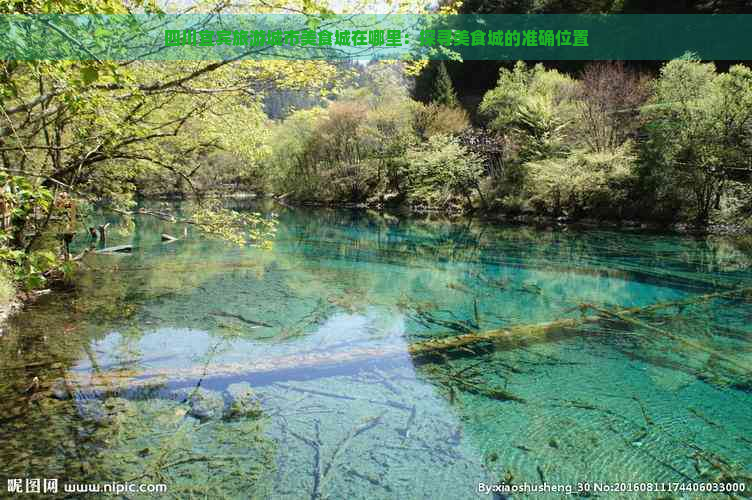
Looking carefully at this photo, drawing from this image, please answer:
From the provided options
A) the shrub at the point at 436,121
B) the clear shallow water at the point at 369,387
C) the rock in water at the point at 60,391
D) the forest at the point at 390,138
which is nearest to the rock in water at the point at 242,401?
the clear shallow water at the point at 369,387

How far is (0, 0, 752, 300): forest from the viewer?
5340 mm

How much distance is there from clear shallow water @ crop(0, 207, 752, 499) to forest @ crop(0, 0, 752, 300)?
224cm

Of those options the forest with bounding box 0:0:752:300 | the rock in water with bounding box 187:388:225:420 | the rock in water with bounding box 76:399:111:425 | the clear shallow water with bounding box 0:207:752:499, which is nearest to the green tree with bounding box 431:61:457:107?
the forest with bounding box 0:0:752:300

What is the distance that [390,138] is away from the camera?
1799 inches

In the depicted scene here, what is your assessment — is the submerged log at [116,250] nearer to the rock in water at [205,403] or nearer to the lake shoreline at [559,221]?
the lake shoreline at [559,221]

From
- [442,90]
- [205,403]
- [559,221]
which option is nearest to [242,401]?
[205,403]

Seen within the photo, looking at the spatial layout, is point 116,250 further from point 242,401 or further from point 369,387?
point 369,387

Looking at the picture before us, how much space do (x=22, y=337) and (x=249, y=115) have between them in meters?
5.71

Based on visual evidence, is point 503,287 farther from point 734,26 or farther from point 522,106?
point 734,26

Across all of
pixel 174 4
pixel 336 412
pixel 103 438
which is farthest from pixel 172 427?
pixel 174 4

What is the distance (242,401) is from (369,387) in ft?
5.95

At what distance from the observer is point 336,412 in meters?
6.50

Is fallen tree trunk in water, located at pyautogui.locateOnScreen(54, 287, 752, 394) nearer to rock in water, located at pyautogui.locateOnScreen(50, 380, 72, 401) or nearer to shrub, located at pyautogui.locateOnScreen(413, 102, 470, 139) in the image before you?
rock in water, located at pyautogui.locateOnScreen(50, 380, 72, 401)

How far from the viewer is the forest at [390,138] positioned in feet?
17.5
